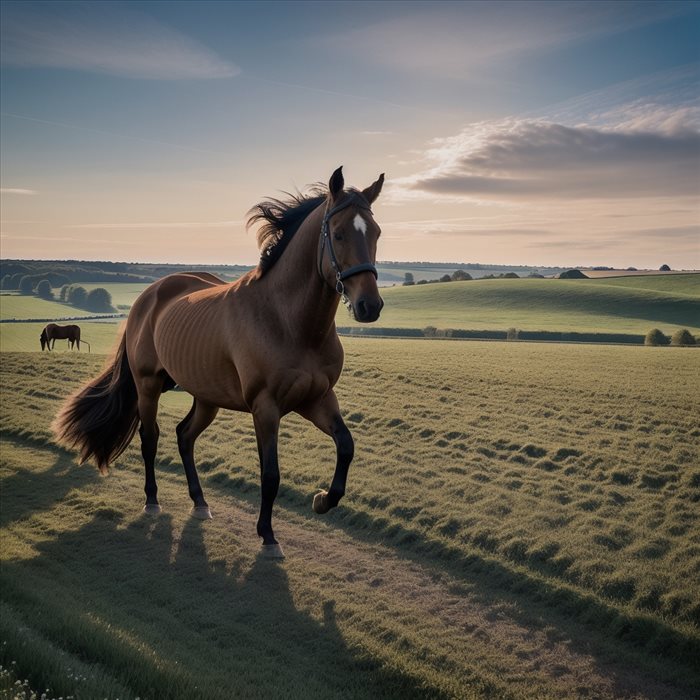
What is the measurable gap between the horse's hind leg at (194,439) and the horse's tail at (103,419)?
1.39 m

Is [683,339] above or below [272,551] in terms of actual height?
above

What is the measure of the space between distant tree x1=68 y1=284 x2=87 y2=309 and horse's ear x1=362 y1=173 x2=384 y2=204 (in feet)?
127

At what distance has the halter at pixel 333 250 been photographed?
18.0 ft

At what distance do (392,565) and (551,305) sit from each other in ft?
198

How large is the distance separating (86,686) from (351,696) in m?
2.07

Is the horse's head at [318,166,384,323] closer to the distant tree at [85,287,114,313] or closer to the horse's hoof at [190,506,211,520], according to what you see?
the horse's hoof at [190,506,211,520]

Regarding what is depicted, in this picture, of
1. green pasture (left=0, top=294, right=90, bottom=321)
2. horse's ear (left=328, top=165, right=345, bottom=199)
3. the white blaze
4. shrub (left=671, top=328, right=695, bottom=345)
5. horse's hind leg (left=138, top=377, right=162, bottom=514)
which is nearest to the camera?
the white blaze

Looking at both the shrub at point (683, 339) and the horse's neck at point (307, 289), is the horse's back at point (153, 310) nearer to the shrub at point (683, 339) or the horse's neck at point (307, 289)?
the horse's neck at point (307, 289)

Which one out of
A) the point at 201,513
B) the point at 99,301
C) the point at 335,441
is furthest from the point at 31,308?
the point at 335,441

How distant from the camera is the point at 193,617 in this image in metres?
6.69

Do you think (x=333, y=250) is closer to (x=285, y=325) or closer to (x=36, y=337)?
(x=285, y=325)

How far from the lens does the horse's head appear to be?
5.35 meters

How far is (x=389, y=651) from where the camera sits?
19.5 feet

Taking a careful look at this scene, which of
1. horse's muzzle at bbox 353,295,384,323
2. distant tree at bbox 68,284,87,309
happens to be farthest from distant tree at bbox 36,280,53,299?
horse's muzzle at bbox 353,295,384,323
